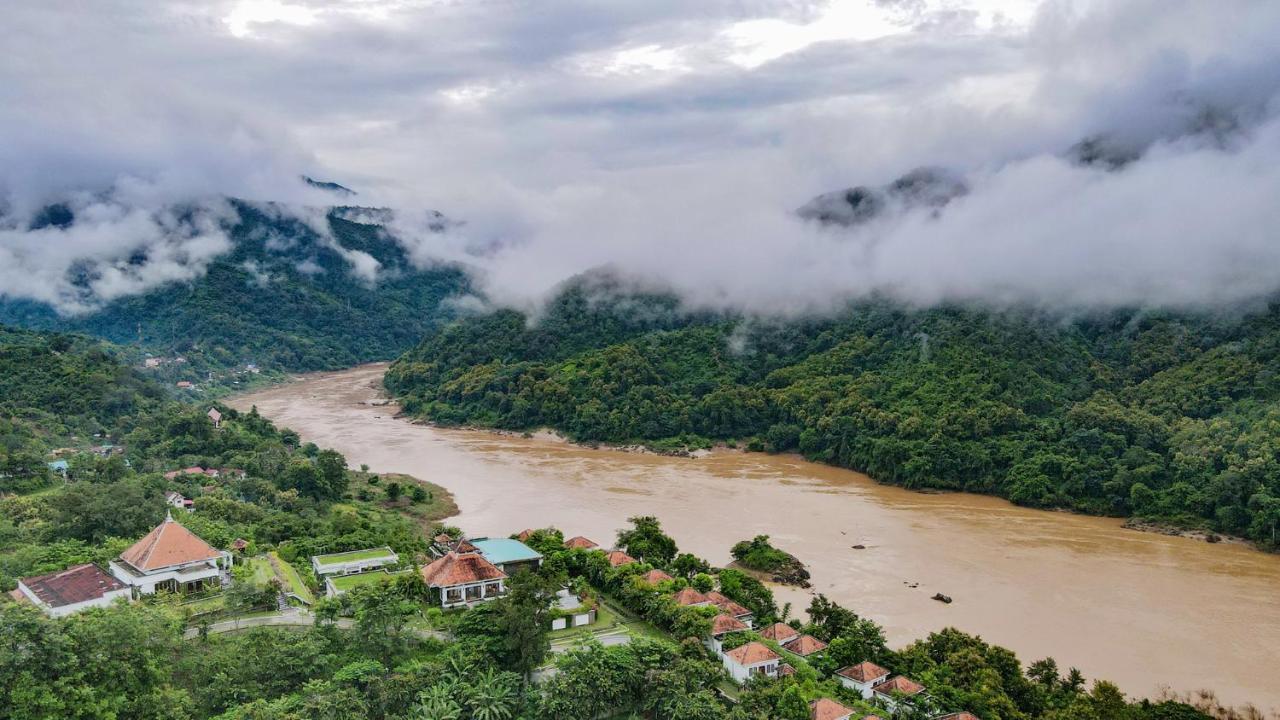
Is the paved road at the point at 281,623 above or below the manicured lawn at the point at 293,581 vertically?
above

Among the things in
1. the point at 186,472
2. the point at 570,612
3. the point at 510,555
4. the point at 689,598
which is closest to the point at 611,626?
the point at 570,612

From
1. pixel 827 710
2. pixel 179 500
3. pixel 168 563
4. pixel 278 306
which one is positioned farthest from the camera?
pixel 278 306

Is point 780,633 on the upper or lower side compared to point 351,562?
lower

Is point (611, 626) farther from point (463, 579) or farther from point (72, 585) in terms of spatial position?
point (72, 585)

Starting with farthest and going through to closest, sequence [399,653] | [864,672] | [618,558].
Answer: [618,558]
[864,672]
[399,653]

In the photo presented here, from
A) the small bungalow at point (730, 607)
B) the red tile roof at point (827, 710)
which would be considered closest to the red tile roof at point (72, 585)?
the small bungalow at point (730, 607)

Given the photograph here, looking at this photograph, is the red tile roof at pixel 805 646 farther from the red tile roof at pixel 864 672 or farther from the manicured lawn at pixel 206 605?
the manicured lawn at pixel 206 605
